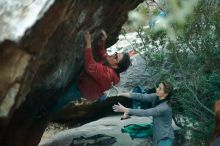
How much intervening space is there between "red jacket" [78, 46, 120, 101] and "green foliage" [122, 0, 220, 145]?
76.2 inches

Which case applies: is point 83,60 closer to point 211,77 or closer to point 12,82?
point 211,77

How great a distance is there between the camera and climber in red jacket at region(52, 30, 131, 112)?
25.4 feet

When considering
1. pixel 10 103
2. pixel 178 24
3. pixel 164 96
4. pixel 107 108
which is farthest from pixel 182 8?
pixel 10 103

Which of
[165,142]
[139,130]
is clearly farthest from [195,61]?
[165,142]

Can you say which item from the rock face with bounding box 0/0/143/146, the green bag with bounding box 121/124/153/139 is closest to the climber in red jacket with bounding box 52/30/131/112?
the rock face with bounding box 0/0/143/146

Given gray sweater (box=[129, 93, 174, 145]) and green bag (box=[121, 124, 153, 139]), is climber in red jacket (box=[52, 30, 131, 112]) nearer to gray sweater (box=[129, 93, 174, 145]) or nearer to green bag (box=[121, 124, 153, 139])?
gray sweater (box=[129, 93, 174, 145])

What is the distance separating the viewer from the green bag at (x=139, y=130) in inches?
384

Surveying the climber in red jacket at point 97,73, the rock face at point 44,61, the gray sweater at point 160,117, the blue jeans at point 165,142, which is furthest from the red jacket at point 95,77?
the blue jeans at point 165,142

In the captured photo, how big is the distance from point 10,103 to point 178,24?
495cm

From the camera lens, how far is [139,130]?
9.84m

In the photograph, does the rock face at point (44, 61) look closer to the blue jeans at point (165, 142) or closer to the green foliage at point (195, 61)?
the green foliage at point (195, 61)

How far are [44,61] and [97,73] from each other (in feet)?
3.24

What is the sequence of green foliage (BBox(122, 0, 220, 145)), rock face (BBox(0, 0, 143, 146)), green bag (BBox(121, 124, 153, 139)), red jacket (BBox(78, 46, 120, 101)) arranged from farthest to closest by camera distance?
green bag (BBox(121, 124, 153, 139))
green foliage (BBox(122, 0, 220, 145))
red jacket (BBox(78, 46, 120, 101))
rock face (BBox(0, 0, 143, 146))

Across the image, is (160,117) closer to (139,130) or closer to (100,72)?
(139,130)
